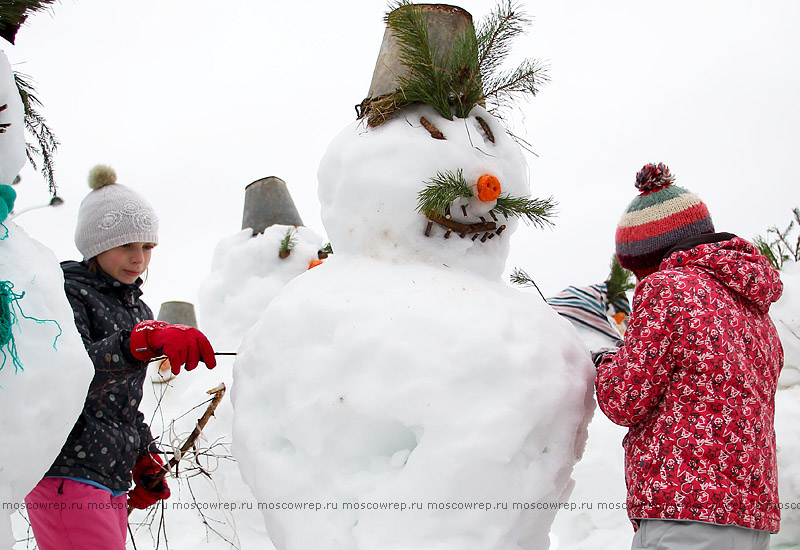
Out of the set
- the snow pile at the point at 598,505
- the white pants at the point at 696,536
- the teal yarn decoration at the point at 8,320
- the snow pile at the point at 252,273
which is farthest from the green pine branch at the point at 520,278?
the snow pile at the point at 252,273

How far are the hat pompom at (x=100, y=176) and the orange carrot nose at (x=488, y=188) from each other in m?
1.34

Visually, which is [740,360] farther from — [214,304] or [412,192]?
[214,304]

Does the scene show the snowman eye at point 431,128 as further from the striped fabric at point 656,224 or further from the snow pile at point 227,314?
the snow pile at point 227,314

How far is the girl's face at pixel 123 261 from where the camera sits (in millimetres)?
2182

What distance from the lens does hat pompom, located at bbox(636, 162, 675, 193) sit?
6.47ft

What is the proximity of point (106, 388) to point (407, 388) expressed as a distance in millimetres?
1048

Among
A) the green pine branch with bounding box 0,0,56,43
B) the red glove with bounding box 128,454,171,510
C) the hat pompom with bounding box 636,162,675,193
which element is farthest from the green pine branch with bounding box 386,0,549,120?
the red glove with bounding box 128,454,171,510

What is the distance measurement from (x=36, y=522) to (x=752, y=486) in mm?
2045

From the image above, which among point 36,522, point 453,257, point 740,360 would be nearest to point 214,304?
point 36,522

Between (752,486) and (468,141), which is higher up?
(468,141)

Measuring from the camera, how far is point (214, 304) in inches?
200

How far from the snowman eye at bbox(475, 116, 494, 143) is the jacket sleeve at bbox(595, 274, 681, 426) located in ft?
2.06

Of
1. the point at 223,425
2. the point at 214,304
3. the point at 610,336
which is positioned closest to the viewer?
the point at 610,336

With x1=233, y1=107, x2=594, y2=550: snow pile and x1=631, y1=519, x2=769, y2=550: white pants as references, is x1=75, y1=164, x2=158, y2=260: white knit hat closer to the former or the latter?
x1=233, y1=107, x2=594, y2=550: snow pile
